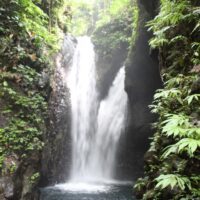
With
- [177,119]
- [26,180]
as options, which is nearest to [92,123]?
[26,180]

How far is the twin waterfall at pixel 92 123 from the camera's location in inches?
701

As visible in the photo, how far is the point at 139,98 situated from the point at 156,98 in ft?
31.3

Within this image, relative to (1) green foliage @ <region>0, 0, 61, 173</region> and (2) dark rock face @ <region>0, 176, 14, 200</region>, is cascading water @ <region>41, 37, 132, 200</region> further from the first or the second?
(2) dark rock face @ <region>0, 176, 14, 200</region>

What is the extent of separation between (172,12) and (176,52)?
960mm

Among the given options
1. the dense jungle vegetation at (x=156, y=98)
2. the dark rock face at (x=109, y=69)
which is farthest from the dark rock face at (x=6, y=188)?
the dark rock face at (x=109, y=69)

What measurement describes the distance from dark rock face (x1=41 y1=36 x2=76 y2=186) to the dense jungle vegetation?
10.2 ft

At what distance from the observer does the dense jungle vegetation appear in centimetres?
407

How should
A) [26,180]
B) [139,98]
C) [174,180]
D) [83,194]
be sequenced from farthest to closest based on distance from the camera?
[139,98] → [83,194] → [26,180] → [174,180]

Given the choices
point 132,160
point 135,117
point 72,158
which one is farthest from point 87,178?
point 135,117

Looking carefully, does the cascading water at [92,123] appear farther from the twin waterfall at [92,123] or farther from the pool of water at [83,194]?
the pool of water at [83,194]

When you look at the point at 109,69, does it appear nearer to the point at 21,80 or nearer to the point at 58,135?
the point at 58,135

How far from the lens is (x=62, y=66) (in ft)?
56.0

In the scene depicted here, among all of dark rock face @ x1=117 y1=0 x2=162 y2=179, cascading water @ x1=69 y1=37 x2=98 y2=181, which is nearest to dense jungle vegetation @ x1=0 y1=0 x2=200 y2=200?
dark rock face @ x1=117 y1=0 x2=162 y2=179

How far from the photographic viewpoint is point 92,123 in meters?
19.1
